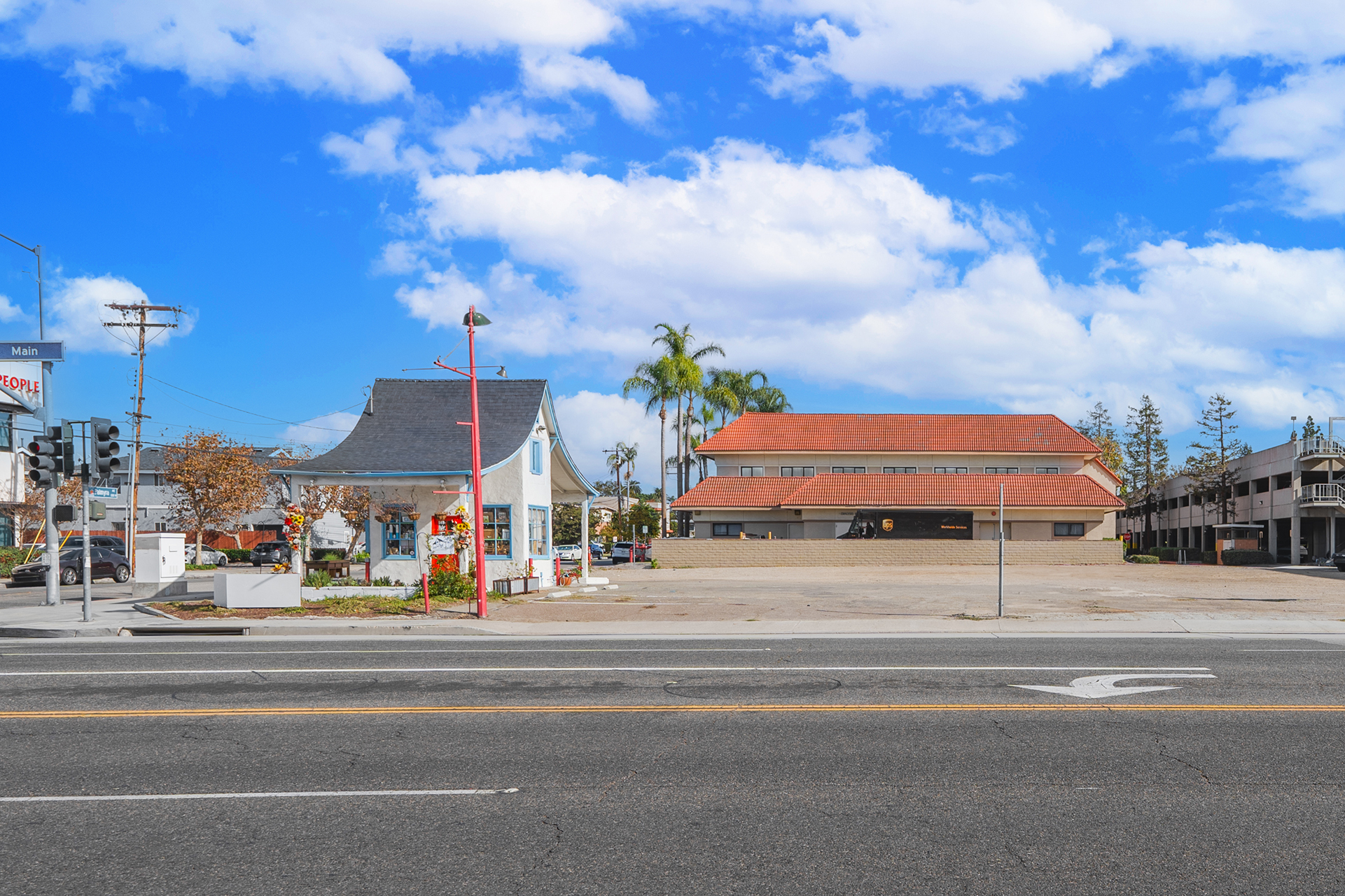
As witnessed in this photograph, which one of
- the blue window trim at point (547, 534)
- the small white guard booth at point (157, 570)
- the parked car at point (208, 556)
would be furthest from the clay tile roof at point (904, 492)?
the small white guard booth at point (157, 570)

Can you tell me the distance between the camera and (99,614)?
2145cm

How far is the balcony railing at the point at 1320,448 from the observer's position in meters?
52.9

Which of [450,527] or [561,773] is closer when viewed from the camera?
[561,773]

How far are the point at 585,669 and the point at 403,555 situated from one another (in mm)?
16140

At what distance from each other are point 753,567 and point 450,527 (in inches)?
1083

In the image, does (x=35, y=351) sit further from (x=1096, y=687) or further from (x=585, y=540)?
(x=1096, y=687)

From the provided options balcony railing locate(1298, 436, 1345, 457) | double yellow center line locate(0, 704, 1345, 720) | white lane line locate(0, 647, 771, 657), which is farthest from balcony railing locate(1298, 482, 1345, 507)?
double yellow center line locate(0, 704, 1345, 720)

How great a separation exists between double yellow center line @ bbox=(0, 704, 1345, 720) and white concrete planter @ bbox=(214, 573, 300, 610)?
1157cm

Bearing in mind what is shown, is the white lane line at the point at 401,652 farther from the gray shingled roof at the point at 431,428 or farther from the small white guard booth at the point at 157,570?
the gray shingled roof at the point at 431,428

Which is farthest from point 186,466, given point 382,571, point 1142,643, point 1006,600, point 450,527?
point 1142,643

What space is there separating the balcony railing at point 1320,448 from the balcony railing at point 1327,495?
71.9 inches

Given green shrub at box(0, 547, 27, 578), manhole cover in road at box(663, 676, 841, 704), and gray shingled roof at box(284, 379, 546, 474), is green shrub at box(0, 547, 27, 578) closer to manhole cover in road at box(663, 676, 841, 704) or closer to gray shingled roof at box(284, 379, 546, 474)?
gray shingled roof at box(284, 379, 546, 474)

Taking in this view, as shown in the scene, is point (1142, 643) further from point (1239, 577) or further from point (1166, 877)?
point (1239, 577)

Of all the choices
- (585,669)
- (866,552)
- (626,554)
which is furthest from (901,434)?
(585,669)
